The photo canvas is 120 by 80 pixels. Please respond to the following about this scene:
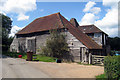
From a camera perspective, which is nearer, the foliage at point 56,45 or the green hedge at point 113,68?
the green hedge at point 113,68

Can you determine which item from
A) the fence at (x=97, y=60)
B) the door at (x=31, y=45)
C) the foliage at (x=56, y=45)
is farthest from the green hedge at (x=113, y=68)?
the door at (x=31, y=45)

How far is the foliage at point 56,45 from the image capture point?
59.3ft

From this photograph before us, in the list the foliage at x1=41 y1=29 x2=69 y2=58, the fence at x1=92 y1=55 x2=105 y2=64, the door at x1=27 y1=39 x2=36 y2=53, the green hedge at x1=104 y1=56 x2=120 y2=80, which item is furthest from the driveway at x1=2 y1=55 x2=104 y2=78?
the door at x1=27 y1=39 x2=36 y2=53

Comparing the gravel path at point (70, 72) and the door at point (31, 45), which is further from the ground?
the door at point (31, 45)

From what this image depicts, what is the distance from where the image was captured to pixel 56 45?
709 inches

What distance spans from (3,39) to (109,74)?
28.8 m

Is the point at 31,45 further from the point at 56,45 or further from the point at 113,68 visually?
the point at 113,68

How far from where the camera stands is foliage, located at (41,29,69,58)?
1806cm

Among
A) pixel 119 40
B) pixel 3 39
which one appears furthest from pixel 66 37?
pixel 119 40

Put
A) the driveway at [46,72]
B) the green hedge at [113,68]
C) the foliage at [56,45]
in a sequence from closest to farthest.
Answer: the green hedge at [113,68] < the driveway at [46,72] < the foliage at [56,45]

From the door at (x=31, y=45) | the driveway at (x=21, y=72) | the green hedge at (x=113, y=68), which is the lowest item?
the driveway at (x=21, y=72)

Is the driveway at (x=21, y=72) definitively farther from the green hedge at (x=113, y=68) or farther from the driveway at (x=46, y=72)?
the green hedge at (x=113, y=68)

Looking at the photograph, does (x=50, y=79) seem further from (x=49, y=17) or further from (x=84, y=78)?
(x=49, y=17)

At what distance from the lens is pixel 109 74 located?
7.93 m
